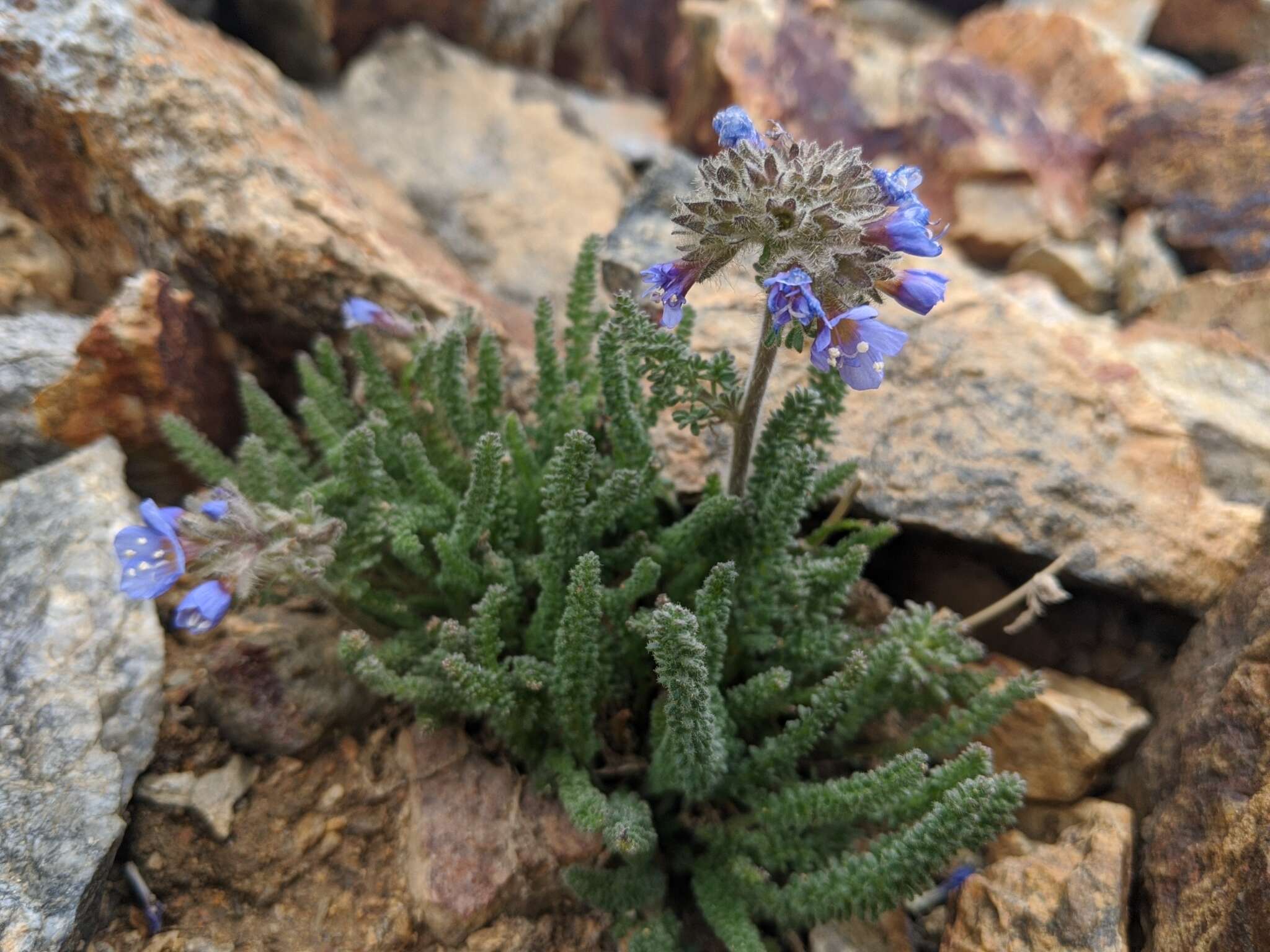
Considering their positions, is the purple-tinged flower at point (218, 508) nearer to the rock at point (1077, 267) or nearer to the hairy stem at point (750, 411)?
the hairy stem at point (750, 411)

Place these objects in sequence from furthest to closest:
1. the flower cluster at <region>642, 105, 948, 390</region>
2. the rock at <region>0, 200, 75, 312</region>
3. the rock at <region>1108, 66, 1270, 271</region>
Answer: the rock at <region>1108, 66, 1270, 271</region>, the rock at <region>0, 200, 75, 312</region>, the flower cluster at <region>642, 105, 948, 390</region>

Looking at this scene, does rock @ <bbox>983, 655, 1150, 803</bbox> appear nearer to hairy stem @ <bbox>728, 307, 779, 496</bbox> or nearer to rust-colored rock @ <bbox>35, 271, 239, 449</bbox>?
hairy stem @ <bbox>728, 307, 779, 496</bbox>

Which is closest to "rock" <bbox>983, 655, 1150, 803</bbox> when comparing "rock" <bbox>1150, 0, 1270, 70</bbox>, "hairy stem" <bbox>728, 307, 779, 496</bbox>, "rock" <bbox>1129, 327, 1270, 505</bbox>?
"rock" <bbox>1129, 327, 1270, 505</bbox>

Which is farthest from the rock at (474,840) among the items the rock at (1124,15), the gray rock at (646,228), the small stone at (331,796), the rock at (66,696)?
the rock at (1124,15)

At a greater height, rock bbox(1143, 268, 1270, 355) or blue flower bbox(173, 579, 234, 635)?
rock bbox(1143, 268, 1270, 355)

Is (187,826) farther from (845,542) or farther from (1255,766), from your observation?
(1255,766)

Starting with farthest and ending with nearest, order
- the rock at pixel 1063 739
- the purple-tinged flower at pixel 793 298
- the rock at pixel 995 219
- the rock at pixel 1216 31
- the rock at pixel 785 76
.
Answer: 1. the rock at pixel 1216 31
2. the rock at pixel 785 76
3. the rock at pixel 995 219
4. the rock at pixel 1063 739
5. the purple-tinged flower at pixel 793 298

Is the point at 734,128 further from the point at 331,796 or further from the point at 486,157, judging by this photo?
the point at 486,157
